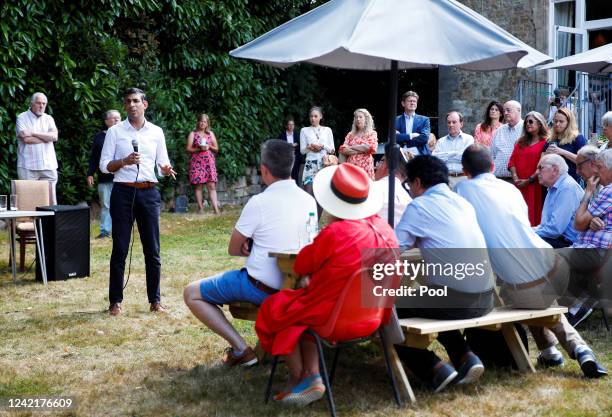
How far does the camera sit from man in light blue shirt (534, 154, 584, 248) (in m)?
6.70

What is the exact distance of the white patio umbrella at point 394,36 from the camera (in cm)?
497

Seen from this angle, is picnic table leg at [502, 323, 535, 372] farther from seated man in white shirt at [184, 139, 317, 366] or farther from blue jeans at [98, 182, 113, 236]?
blue jeans at [98, 182, 113, 236]

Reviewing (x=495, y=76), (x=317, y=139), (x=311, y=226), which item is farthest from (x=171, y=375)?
(x=495, y=76)

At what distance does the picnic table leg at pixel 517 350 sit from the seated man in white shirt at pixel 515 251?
0.18 m

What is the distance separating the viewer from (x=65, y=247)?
28.9 ft

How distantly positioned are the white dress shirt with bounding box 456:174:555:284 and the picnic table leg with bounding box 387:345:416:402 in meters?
0.97

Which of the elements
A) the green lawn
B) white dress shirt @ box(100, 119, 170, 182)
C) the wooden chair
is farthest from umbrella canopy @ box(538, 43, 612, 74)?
the wooden chair

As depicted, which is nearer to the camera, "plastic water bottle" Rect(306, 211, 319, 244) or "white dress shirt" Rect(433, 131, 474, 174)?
"plastic water bottle" Rect(306, 211, 319, 244)

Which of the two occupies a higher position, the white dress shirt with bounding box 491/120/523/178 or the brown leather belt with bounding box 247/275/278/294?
the white dress shirt with bounding box 491/120/523/178

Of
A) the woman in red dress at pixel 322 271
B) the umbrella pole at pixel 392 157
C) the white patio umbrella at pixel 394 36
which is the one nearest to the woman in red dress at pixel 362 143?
the umbrella pole at pixel 392 157

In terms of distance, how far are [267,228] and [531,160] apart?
4433mm

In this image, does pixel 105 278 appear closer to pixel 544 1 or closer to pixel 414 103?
pixel 414 103

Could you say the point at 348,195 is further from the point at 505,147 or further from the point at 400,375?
the point at 505,147

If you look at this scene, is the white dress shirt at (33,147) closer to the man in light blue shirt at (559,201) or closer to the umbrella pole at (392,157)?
the umbrella pole at (392,157)
